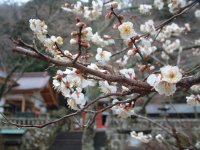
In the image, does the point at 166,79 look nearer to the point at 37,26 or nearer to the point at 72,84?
the point at 72,84

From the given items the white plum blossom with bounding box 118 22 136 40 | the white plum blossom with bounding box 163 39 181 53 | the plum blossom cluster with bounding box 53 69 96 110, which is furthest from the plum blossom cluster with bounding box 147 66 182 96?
the white plum blossom with bounding box 163 39 181 53

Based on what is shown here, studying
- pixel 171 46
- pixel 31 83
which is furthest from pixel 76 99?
pixel 31 83

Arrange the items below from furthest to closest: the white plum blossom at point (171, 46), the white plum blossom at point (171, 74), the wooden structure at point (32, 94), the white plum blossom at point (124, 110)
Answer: the wooden structure at point (32, 94)
the white plum blossom at point (171, 46)
the white plum blossom at point (124, 110)
the white plum blossom at point (171, 74)

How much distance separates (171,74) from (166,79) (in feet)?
0.09

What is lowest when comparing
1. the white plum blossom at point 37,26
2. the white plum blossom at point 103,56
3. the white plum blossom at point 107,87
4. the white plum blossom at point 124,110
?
the white plum blossom at point 124,110

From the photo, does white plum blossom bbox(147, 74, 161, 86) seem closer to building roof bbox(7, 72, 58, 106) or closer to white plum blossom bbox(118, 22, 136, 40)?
white plum blossom bbox(118, 22, 136, 40)

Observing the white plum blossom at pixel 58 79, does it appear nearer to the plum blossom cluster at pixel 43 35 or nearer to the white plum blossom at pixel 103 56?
the plum blossom cluster at pixel 43 35

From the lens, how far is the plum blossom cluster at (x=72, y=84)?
1788 millimetres

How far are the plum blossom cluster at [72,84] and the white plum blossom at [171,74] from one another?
0.39 m

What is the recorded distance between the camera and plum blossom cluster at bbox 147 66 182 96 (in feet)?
4.88

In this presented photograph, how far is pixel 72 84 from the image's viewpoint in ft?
6.09

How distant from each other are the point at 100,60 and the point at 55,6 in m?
7.21

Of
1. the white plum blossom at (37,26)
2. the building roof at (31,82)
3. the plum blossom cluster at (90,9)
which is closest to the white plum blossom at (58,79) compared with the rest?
the white plum blossom at (37,26)

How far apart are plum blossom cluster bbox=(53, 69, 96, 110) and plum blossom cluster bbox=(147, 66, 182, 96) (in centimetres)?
35
